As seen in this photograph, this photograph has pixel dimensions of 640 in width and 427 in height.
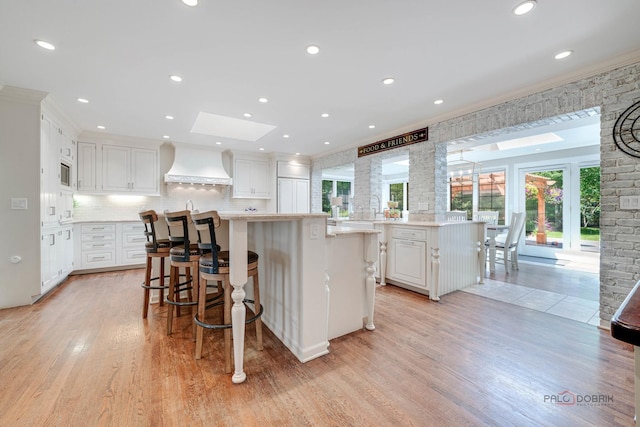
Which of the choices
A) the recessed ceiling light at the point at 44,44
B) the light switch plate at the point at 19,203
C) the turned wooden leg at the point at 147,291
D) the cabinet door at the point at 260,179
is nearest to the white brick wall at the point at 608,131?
the turned wooden leg at the point at 147,291

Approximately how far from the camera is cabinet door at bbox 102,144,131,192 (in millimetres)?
4988

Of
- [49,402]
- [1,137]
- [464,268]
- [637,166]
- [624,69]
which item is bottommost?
[49,402]

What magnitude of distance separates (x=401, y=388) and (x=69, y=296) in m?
4.17

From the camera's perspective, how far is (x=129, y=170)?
5195mm

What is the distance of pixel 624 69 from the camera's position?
7.97 feet

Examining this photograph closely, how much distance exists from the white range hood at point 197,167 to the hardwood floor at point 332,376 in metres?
3.34

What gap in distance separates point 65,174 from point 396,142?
5560 millimetres

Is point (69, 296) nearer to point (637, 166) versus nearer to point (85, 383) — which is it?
point (85, 383)

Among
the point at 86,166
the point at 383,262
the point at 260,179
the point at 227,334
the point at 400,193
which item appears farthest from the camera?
the point at 400,193

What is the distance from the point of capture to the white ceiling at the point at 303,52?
1887 millimetres

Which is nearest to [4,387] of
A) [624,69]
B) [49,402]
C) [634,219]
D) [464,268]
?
[49,402]

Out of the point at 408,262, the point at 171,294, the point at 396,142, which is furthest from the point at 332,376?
the point at 396,142

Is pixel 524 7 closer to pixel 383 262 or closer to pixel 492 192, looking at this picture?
pixel 383 262

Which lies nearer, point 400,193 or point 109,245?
point 109,245
